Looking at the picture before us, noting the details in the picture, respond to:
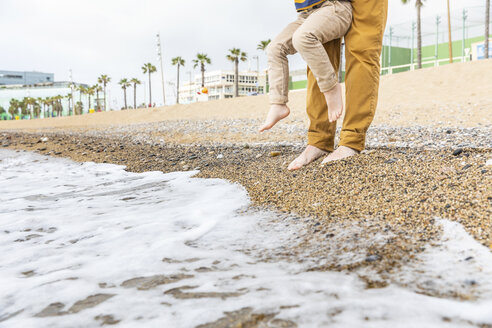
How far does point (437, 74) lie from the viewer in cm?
1384

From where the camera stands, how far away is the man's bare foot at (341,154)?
283 cm

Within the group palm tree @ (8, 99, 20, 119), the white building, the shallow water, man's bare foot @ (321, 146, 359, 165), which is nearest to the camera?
the shallow water

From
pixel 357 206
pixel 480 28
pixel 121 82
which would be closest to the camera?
pixel 357 206

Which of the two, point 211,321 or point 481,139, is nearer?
point 211,321

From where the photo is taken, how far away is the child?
8.48 feet

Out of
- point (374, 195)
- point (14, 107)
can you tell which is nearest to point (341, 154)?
point (374, 195)

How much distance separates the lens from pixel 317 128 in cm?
318

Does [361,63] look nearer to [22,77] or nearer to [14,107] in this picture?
[14,107]

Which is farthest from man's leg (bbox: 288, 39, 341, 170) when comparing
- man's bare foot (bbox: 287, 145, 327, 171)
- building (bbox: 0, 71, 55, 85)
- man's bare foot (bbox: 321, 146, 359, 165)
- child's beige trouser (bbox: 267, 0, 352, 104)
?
building (bbox: 0, 71, 55, 85)

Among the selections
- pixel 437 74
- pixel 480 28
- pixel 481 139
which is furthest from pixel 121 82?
pixel 481 139

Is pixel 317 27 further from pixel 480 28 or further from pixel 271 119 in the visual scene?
pixel 480 28

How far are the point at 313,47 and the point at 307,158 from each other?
94 cm

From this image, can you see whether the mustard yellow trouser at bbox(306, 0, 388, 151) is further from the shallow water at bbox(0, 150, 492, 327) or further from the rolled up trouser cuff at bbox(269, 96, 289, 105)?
the shallow water at bbox(0, 150, 492, 327)

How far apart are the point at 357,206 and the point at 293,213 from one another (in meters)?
0.36
